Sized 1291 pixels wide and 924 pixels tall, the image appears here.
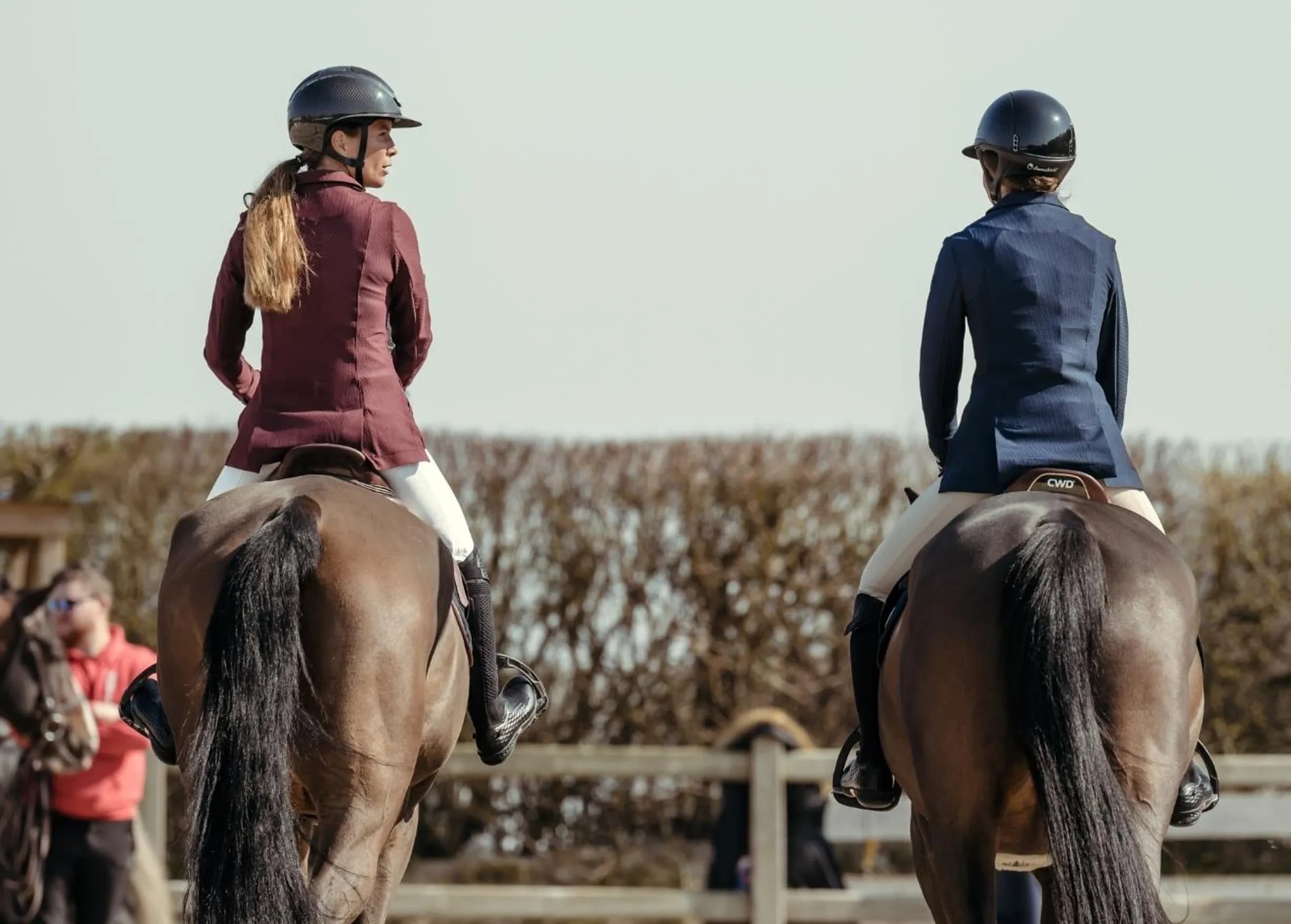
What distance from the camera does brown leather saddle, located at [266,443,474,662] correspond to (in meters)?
5.68

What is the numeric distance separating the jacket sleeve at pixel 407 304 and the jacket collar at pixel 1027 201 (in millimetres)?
1757

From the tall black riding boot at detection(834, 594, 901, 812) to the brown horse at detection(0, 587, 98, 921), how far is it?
4724 millimetres

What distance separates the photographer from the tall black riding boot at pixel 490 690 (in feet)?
19.8

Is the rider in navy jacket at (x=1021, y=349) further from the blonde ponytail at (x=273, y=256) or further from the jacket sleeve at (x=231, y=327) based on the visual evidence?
the jacket sleeve at (x=231, y=327)

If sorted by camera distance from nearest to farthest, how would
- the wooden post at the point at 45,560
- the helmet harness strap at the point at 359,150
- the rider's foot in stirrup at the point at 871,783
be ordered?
the helmet harness strap at the point at 359,150
the rider's foot in stirrup at the point at 871,783
the wooden post at the point at 45,560

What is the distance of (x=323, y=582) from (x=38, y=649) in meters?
5.14

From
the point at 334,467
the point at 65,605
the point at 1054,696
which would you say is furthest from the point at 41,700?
the point at 1054,696

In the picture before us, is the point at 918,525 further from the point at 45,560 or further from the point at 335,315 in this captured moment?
the point at 45,560

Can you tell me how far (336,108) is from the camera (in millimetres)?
5922

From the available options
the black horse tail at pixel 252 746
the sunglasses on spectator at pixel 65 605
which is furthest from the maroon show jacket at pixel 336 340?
the sunglasses on spectator at pixel 65 605

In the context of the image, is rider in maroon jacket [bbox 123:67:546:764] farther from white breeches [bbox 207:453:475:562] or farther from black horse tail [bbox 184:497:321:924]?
black horse tail [bbox 184:497:321:924]

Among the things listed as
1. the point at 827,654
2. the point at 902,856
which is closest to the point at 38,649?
the point at 827,654

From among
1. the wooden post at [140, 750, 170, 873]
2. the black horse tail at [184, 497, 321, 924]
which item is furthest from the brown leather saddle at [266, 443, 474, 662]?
the wooden post at [140, 750, 170, 873]

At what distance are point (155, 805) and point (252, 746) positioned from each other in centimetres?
646
